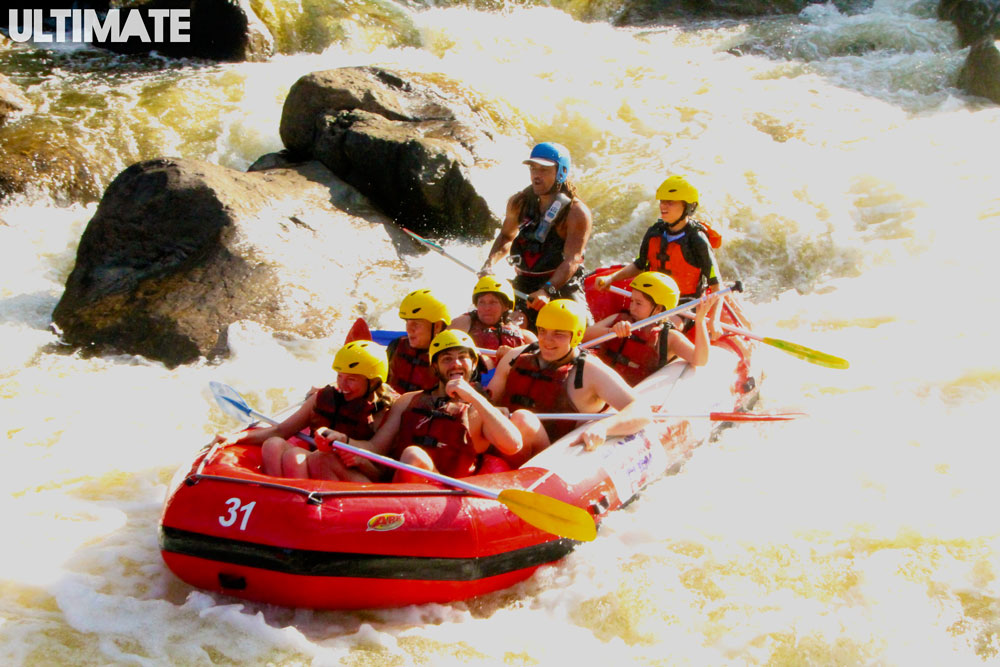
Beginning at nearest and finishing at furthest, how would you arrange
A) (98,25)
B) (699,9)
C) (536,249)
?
(536,249) → (98,25) → (699,9)

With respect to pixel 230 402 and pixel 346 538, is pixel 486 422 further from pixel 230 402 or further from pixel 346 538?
pixel 230 402

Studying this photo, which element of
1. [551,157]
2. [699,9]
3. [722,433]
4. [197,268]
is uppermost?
[699,9]

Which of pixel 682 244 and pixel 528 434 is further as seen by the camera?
pixel 682 244

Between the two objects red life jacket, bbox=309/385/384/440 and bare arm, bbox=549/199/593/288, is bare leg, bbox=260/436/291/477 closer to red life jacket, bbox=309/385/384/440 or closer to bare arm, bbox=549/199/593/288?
red life jacket, bbox=309/385/384/440

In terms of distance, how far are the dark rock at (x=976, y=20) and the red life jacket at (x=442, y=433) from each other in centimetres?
1192

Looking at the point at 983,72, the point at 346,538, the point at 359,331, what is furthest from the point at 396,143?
the point at 983,72

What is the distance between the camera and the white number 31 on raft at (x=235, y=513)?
3.94 metres

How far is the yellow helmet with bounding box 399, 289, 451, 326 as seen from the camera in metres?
4.93

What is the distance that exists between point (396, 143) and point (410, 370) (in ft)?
12.8

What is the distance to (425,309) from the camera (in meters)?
4.93

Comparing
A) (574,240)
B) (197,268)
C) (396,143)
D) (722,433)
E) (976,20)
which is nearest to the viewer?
(722,433)

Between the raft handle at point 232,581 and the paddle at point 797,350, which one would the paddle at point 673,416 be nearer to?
the paddle at point 797,350

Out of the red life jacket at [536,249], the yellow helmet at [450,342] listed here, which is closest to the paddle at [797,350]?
the red life jacket at [536,249]

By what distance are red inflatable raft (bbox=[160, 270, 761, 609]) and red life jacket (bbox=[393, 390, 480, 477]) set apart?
0.55 feet
